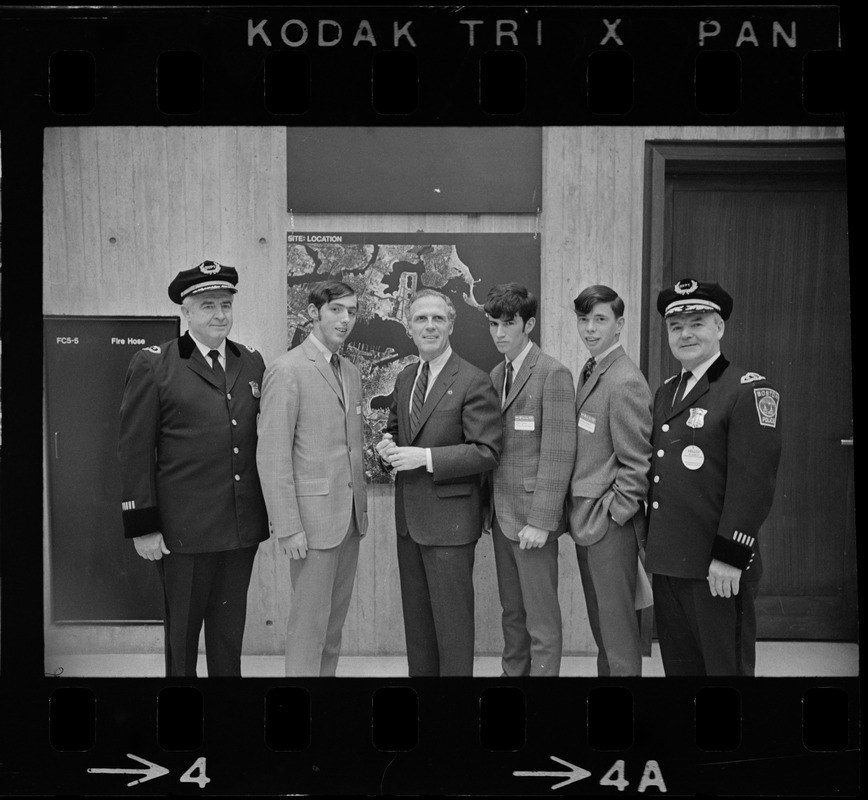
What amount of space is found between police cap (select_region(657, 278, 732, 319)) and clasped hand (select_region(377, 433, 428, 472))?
0.95 m

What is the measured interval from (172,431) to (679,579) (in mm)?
1754

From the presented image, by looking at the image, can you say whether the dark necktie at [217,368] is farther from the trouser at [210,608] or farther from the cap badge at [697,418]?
the cap badge at [697,418]

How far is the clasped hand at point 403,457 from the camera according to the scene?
3.08 metres

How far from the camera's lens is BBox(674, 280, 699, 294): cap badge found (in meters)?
3.07

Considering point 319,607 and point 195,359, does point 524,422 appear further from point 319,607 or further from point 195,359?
point 195,359

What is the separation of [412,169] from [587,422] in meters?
1.01

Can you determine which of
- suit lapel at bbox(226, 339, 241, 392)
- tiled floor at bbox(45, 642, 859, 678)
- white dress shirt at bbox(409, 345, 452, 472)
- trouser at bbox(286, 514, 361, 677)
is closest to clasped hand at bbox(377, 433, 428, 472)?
white dress shirt at bbox(409, 345, 452, 472)

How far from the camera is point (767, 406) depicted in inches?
119
